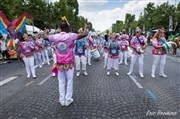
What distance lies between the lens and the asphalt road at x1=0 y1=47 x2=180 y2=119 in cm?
393

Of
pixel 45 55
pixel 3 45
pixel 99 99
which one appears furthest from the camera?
pixel 3 45

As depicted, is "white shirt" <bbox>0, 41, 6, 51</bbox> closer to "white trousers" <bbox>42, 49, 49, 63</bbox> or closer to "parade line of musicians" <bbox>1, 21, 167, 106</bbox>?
"parade line of musicians" <bbox>1, 21, 167, 106</bbox>

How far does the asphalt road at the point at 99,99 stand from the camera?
3928 millimetres

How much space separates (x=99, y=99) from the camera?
477 cm

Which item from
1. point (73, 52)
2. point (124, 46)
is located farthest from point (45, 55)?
point (73, 52)

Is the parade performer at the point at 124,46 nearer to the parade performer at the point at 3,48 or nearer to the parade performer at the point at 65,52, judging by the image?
the parade performer at the point at 65,52

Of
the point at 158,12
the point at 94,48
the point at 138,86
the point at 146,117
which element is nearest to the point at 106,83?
the point at 138,86

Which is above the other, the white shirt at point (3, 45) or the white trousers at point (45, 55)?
the white shirt at point (3, 45)

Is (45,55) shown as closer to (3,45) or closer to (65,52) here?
(3,45)

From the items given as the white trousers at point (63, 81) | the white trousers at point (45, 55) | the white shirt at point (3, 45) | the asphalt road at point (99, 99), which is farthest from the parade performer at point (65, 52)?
the white shirt at point (3, 45)

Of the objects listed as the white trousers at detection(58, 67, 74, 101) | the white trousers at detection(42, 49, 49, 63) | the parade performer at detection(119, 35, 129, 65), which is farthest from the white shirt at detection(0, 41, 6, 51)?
the white trousers at detection(58, 67, 74, 101)

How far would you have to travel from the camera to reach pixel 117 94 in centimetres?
515

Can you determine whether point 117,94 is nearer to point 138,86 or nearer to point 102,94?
point 102,94

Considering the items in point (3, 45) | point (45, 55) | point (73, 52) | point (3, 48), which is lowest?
point (45, 55)
